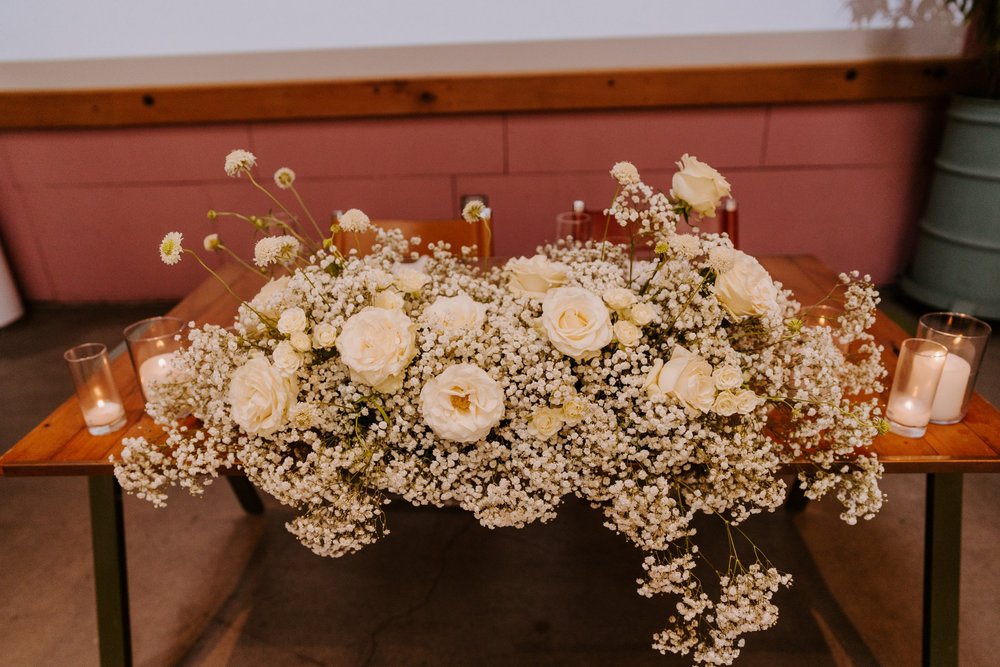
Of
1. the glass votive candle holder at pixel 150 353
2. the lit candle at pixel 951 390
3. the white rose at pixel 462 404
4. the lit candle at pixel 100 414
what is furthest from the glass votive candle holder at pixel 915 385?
the lit candle at pixel 100 414

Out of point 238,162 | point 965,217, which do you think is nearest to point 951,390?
point 238,162

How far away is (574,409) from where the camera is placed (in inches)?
36.3

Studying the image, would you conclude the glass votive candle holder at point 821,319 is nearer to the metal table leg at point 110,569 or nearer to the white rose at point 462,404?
the white rose at point 462,404

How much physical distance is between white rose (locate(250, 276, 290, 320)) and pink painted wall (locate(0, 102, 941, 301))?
214cm

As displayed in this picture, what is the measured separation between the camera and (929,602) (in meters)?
1.34

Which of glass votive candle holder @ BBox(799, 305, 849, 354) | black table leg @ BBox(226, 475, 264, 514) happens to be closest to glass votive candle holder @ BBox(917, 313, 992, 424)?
glass votive candle holder @ BBox(799, 305, 849, 354)

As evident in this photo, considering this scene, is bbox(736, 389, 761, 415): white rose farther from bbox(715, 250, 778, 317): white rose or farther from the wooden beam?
the wooden beam

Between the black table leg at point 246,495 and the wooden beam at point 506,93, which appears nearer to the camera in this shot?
the black table leg at point 246,495

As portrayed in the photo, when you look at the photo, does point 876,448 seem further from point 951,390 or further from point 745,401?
point 745,401

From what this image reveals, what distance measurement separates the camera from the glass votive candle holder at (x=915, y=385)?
3.58 ft

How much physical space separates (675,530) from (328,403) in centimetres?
52

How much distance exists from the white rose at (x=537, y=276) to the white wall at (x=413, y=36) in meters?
2.19

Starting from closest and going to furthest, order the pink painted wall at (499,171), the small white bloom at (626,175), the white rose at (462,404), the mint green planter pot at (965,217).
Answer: the white rose at (462,404)
the small white bloom at (626,175)
the mint green planter pot at (965,217)
the pink painted wall at (499,171)

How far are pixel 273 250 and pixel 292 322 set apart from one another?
0.12m
